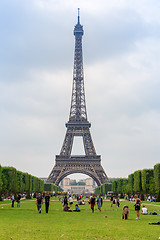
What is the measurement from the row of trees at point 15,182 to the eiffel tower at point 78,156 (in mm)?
12312

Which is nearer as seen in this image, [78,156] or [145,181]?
[145,181]

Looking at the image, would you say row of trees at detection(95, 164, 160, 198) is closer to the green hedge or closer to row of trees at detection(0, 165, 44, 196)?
the green hedge

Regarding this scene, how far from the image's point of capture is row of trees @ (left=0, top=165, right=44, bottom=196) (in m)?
68.2

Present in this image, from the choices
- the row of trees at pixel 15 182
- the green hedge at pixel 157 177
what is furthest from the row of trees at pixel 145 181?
the row of trees at pixel 15 182

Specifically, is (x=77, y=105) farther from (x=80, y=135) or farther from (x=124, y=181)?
(x=124, y=181)

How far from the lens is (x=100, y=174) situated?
115562 millimetres

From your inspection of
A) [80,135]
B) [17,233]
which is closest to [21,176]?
[80,135]

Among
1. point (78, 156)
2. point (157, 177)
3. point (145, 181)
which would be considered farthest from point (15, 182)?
point (78, 156)

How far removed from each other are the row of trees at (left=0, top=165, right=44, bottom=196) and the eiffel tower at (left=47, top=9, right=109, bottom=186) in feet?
40.4

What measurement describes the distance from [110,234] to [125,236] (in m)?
0.80

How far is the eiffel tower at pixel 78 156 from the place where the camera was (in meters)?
116

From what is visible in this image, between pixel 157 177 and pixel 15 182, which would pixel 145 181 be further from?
pixel 15 182

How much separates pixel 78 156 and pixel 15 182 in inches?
2067

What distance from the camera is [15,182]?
7200 cm
